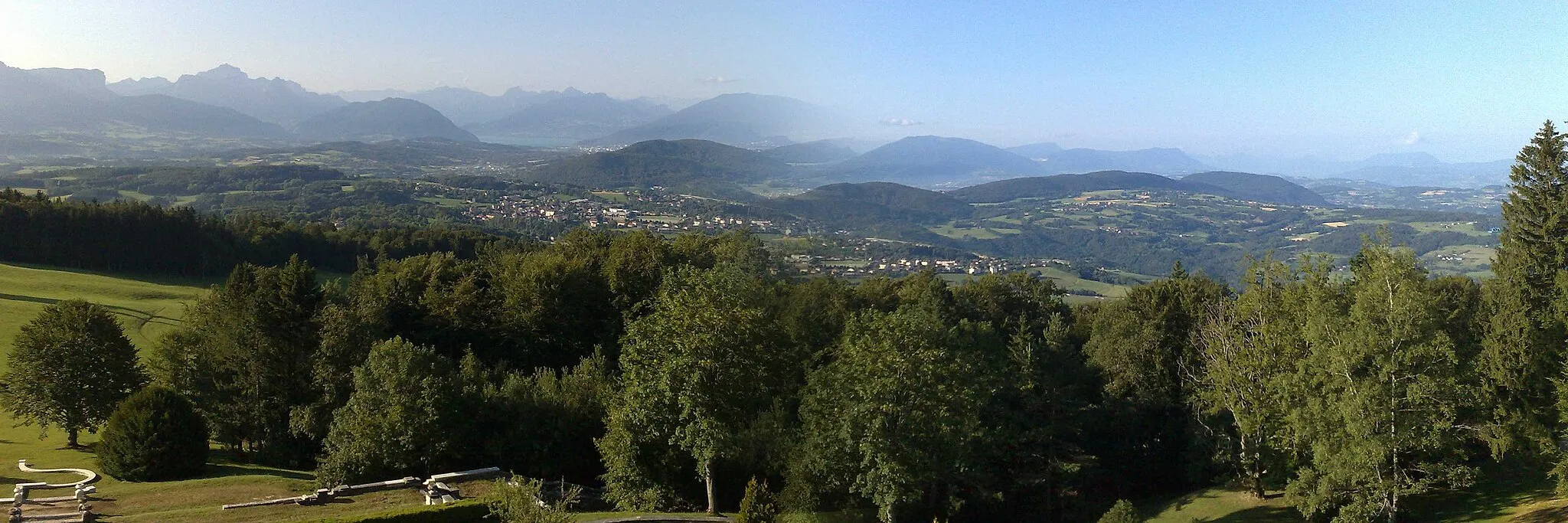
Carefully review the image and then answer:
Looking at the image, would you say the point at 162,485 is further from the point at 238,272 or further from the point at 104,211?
the point at 104,211

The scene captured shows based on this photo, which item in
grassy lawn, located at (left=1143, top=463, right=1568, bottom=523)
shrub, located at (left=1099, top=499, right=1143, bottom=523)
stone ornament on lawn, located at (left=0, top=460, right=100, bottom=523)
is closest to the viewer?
stone ornament on lawn, located at (left=0, top=460, right=100, bottom=523)

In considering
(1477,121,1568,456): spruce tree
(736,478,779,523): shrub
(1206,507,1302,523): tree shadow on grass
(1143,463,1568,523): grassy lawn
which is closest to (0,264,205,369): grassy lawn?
(736,478,779,523): shrub

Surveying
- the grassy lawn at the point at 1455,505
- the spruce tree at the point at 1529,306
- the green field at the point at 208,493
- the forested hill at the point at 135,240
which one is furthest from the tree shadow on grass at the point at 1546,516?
the forested hill at the point at 135,240

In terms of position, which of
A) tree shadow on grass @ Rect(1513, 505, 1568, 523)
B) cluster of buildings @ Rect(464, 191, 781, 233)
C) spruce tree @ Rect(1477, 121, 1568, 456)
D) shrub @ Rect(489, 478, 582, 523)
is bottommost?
cluster of buildings @ Rect(464, 191, 781, 233)

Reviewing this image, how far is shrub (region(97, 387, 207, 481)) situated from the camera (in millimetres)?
22969

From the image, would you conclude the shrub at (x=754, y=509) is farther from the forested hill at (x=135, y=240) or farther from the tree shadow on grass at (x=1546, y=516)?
the forested hill at (x=135, y=240)

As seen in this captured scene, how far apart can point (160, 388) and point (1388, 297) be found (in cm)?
3527

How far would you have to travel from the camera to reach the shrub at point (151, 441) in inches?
904

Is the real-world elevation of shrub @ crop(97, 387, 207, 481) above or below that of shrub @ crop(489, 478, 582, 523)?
below

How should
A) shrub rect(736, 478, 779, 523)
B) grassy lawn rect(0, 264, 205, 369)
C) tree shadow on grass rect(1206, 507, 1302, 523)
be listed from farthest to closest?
grassy lawn rect(0, 264, 205, 369), tree shadow on grass rect(1206, 507, 1302, 523), shrub rect(736, 478, 779, 523)

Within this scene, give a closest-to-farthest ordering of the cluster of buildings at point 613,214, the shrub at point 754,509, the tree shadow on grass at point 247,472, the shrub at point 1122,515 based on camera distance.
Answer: the shrub at point 754,509 → the shrub at point 1122,515 → the tree shadow on grass at point 247,472 → the cluster of buildings at point 613,214

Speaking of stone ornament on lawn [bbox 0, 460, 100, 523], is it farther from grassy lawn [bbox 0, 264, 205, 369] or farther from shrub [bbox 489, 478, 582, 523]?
grassy lawn [bbox 0, 264, 205, 369]

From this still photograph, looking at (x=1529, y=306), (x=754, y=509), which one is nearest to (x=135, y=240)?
(x=754, y=509)

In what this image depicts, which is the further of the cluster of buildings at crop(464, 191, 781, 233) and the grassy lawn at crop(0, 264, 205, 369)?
the cluster of buildings at crop(464, 191, 781, 233)
